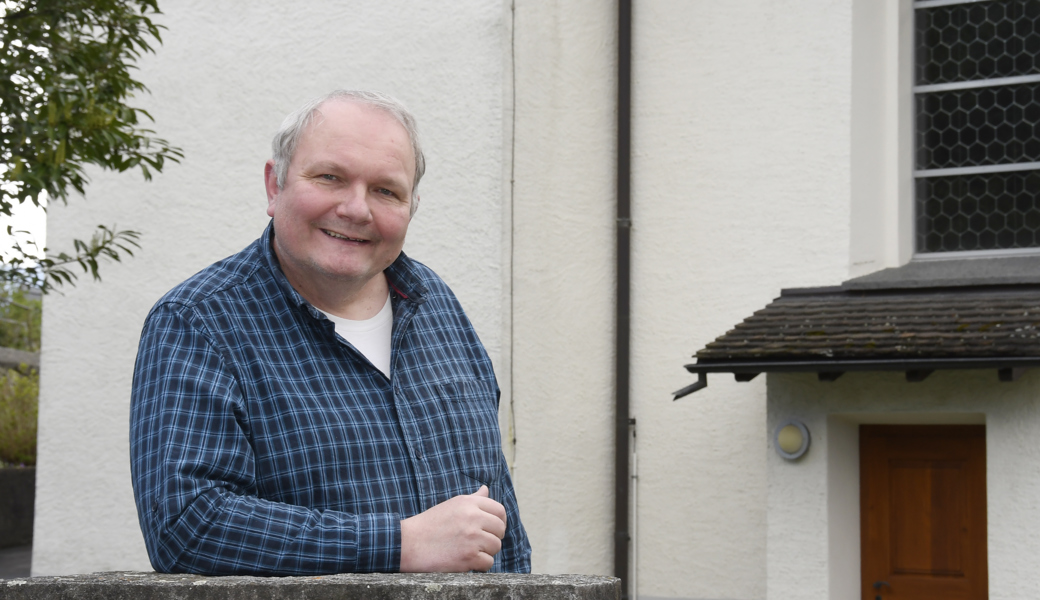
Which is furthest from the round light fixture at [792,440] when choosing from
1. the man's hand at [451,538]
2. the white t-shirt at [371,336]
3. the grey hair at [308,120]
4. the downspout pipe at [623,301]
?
the man's hand at [451,538]

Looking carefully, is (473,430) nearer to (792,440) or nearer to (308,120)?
(308,120)

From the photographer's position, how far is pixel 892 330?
6.07 m

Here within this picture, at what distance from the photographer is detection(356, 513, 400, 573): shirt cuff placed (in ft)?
5.37

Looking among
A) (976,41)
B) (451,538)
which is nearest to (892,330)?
(976,41)

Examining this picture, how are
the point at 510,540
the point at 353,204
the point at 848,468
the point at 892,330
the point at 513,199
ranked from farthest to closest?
the point at 848,468
the point at 513,199
the point at 892,330
the point at 510,540
the point at 353,204

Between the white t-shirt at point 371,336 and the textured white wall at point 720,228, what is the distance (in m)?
5.31

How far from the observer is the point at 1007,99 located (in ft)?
24.4

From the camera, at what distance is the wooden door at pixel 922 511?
686cm

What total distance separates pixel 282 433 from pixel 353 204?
1.33 feet

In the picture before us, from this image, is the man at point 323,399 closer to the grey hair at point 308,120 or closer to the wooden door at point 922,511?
the grey hair at point 308,120

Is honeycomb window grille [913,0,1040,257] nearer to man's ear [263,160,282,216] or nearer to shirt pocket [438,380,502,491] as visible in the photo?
shirt pocket [438,380,502,491]

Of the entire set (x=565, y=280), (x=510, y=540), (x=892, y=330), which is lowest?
(x=510, y=540)

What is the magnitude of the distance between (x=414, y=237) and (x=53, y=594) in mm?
5560

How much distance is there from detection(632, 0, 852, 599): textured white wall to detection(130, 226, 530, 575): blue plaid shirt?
5185mm
